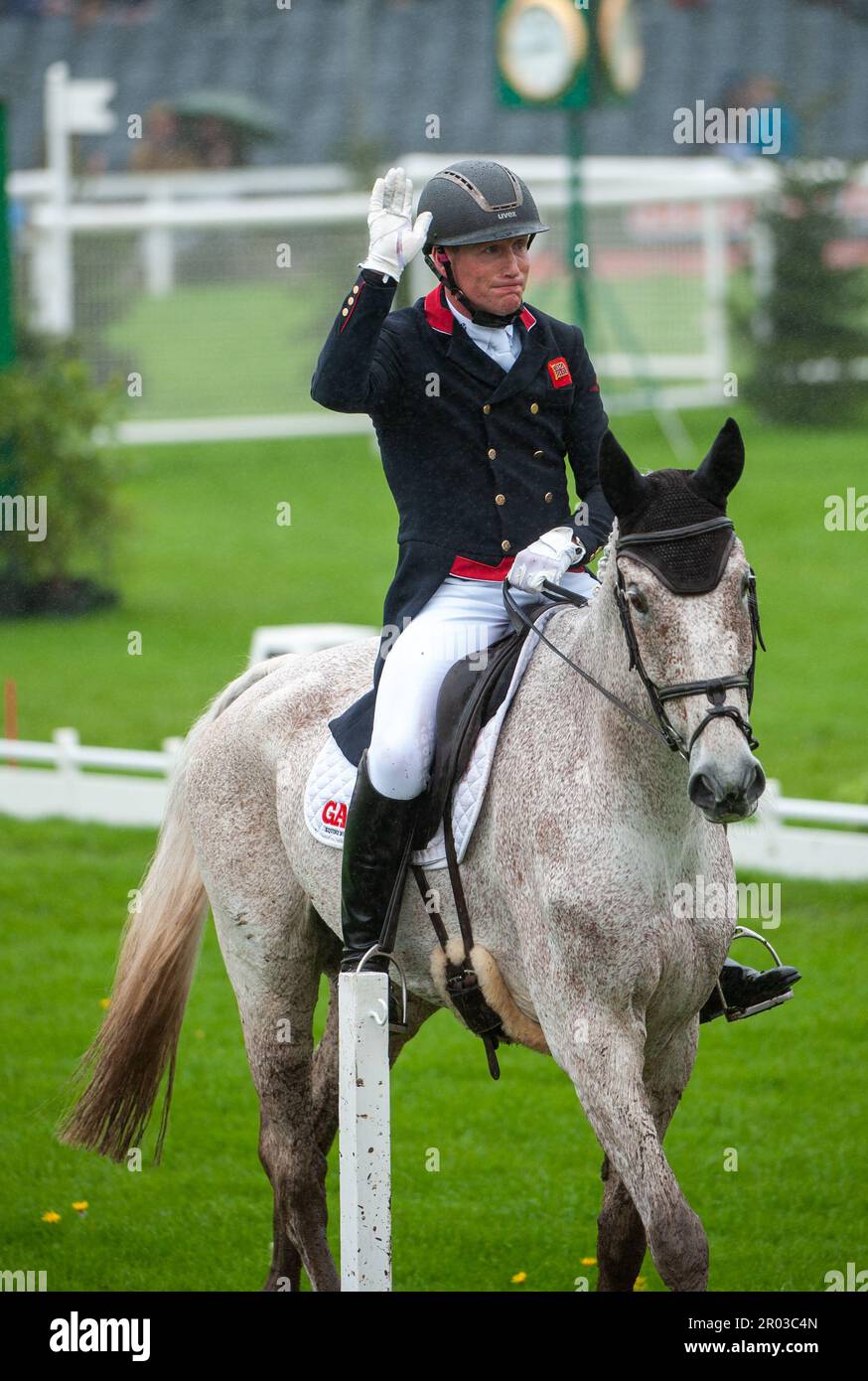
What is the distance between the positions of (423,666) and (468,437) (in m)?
0.56

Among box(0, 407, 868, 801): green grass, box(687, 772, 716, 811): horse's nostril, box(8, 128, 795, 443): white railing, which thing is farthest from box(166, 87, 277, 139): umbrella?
box(687, 772, 716, 811): horse's nostril

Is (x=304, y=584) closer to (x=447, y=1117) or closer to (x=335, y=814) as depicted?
(x=447, y=1117)

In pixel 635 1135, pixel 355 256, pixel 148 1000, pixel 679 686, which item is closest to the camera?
pixel 679 686

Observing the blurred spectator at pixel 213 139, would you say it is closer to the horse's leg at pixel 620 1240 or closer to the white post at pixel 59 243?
the white post at pixel 59 243

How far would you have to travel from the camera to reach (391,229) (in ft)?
14.1

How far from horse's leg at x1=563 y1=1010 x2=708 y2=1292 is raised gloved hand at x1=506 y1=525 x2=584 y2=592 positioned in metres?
1.00

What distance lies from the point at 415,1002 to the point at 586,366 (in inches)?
68.4

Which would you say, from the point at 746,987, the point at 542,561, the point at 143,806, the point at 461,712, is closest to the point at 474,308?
the point at 542,561

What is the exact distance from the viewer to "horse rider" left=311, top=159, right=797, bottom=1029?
→ 450 cm

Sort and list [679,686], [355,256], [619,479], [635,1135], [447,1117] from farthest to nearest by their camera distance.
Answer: [355,256], [447,1117], [635,1135], [619,479], [679,686]

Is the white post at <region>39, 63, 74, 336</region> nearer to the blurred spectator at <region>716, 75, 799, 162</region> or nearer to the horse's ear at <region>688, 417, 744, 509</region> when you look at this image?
the blurred spectator at <region>716, 75, 799, 162</region>

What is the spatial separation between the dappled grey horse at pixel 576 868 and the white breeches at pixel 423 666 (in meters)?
0.19

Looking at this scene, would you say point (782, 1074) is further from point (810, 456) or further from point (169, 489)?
point (169, 489)

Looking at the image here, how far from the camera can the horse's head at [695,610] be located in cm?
371
